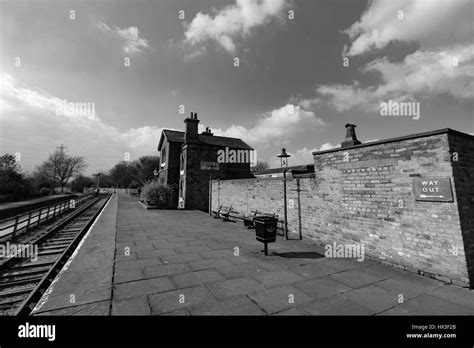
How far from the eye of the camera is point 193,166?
792 inches

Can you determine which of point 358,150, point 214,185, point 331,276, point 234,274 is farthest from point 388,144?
point 214,185

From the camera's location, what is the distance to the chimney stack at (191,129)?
20661 mm

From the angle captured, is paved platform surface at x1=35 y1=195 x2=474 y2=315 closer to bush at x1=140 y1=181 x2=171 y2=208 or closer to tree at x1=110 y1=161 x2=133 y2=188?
bush at x1=140 y1=181 x2=171 y2=208

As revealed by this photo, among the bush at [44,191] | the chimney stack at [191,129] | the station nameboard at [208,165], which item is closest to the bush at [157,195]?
the station nameboard at [208,165]

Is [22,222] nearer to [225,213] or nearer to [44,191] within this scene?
[225,213]

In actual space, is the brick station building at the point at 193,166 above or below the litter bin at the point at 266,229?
above

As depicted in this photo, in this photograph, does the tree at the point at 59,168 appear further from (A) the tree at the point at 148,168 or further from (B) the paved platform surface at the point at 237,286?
(B) the paved platform surface at the point at 237,286

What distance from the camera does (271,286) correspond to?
13.1ft

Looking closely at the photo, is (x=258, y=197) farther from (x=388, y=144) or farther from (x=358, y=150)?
(x=388, y=144)

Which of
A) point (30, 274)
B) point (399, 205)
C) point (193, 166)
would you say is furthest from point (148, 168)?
point (399, 205)

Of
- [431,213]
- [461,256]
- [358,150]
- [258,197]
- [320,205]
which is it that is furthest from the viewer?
[258,197]

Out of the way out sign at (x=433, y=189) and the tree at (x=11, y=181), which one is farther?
the tree at (x=11, y=181)

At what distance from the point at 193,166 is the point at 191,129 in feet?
12.4
